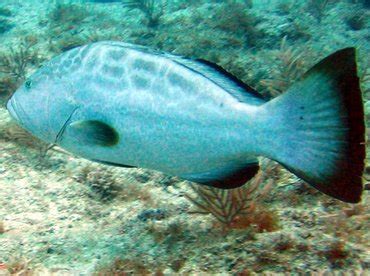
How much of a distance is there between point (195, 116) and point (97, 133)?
0.60 m

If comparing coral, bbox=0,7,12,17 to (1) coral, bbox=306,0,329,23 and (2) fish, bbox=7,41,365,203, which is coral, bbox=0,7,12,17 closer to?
(1) coral, bbox=306,0,329,23

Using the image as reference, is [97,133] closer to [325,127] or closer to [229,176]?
[229,176]

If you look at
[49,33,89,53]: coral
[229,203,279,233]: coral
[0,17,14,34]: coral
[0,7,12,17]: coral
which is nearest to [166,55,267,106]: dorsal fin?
[229,203,279,233]: coral

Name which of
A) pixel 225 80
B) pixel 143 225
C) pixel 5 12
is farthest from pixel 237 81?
pixel 5 12

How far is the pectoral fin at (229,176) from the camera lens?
2088mm

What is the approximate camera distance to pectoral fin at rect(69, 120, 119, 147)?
2.21 meters

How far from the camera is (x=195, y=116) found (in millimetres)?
2076

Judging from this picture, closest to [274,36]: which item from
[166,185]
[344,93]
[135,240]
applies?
[166,185]

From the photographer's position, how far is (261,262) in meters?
2.52

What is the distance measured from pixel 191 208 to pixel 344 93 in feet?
7.09

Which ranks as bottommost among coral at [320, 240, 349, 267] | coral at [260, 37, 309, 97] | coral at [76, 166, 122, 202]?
coral at [76, 166, 122, 202]

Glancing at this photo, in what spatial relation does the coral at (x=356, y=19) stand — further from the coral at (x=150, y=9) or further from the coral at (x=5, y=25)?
the coral at (x=5, y=25)

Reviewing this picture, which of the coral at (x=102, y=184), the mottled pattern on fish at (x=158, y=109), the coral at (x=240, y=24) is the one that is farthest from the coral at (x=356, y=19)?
the mottled pattern on fish at (x=158, y=109)

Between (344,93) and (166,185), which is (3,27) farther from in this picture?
(344,93)
